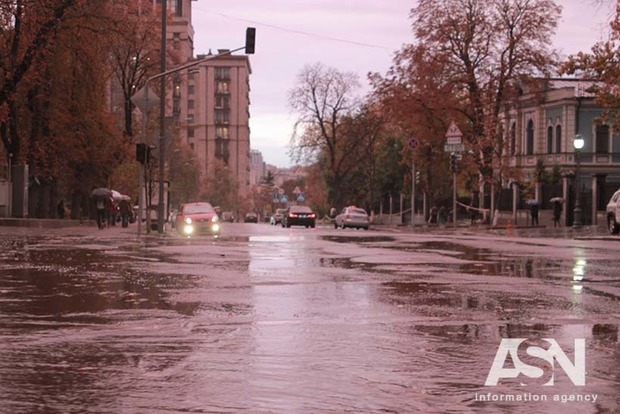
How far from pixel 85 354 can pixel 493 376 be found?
351cm

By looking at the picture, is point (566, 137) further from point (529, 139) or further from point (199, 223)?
point (199, 223)

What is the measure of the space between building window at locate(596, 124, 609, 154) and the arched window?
6.87m

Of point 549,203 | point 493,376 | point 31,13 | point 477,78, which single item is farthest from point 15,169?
point 493,376

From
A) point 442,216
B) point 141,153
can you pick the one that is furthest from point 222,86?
point 141,153

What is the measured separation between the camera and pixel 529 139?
→ 75375 mm

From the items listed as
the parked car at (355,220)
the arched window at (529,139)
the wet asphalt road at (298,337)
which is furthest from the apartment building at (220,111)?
the wet asphalt road at (298,337)

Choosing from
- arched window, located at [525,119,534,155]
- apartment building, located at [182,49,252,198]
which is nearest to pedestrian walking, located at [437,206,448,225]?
arched window, located at [525,119,534,155]

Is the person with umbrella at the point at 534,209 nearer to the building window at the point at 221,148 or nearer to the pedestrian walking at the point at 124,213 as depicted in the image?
the pedestrian walking at the point at 124,213

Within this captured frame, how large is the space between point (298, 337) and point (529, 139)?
6947 centimetres

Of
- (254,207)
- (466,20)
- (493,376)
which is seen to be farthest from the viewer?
(254,207)

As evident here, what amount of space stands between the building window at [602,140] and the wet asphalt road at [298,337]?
5494 centimetres

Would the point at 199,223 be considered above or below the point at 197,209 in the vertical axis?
below

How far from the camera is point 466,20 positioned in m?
54.1

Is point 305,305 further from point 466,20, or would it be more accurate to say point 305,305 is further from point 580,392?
point 466,20
